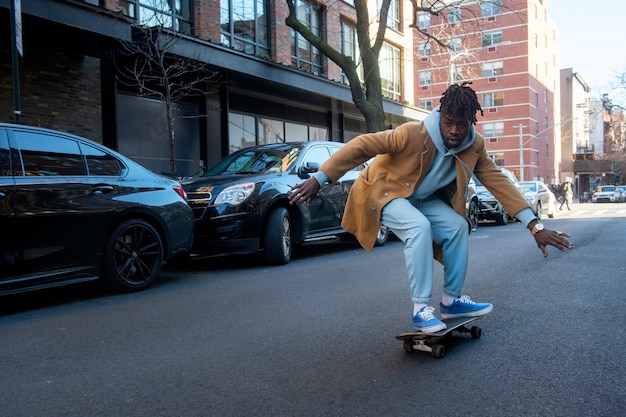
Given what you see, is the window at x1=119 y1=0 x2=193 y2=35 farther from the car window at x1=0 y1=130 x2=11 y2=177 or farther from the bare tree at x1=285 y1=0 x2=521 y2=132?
the car window at x1=0 y1=130 x2=11 y2=177

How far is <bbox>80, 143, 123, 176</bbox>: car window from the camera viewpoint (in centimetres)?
593

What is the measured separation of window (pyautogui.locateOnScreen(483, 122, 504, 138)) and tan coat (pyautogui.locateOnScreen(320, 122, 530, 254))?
57.0 meters

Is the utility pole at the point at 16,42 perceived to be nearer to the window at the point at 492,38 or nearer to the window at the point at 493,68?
the window at the point at 493,68

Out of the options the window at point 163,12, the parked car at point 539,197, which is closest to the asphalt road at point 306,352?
the window at point 163,12

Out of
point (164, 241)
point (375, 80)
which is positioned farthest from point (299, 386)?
point (375, 80)

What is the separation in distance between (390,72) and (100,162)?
2269 centimetres

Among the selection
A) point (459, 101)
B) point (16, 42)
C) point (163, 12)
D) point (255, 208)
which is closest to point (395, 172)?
point (459, 101)

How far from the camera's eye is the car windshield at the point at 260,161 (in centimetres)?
843

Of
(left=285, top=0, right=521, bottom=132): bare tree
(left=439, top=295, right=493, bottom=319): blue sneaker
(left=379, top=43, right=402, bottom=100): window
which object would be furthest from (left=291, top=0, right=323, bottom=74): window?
(left=439, top=295, right=493, bottom=319): blue sneaker

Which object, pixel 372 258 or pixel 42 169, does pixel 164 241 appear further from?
pixel 372 258

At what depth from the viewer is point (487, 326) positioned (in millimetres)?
4258

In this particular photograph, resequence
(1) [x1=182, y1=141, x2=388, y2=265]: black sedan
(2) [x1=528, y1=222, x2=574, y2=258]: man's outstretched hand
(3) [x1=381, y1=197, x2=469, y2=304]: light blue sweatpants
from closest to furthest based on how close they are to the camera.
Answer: (2) [x1=528, y1=222, x2=574, y2=258]: man's outstretched hand → (3) [x1=381, y1=197, x2=469, y2=304]: light blue sweatpants → (1) [x1=182, y1=141, x2=388, y2=265]: black sedan

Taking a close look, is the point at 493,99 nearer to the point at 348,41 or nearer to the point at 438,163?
the point at 348,41

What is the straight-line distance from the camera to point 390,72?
27078mm
